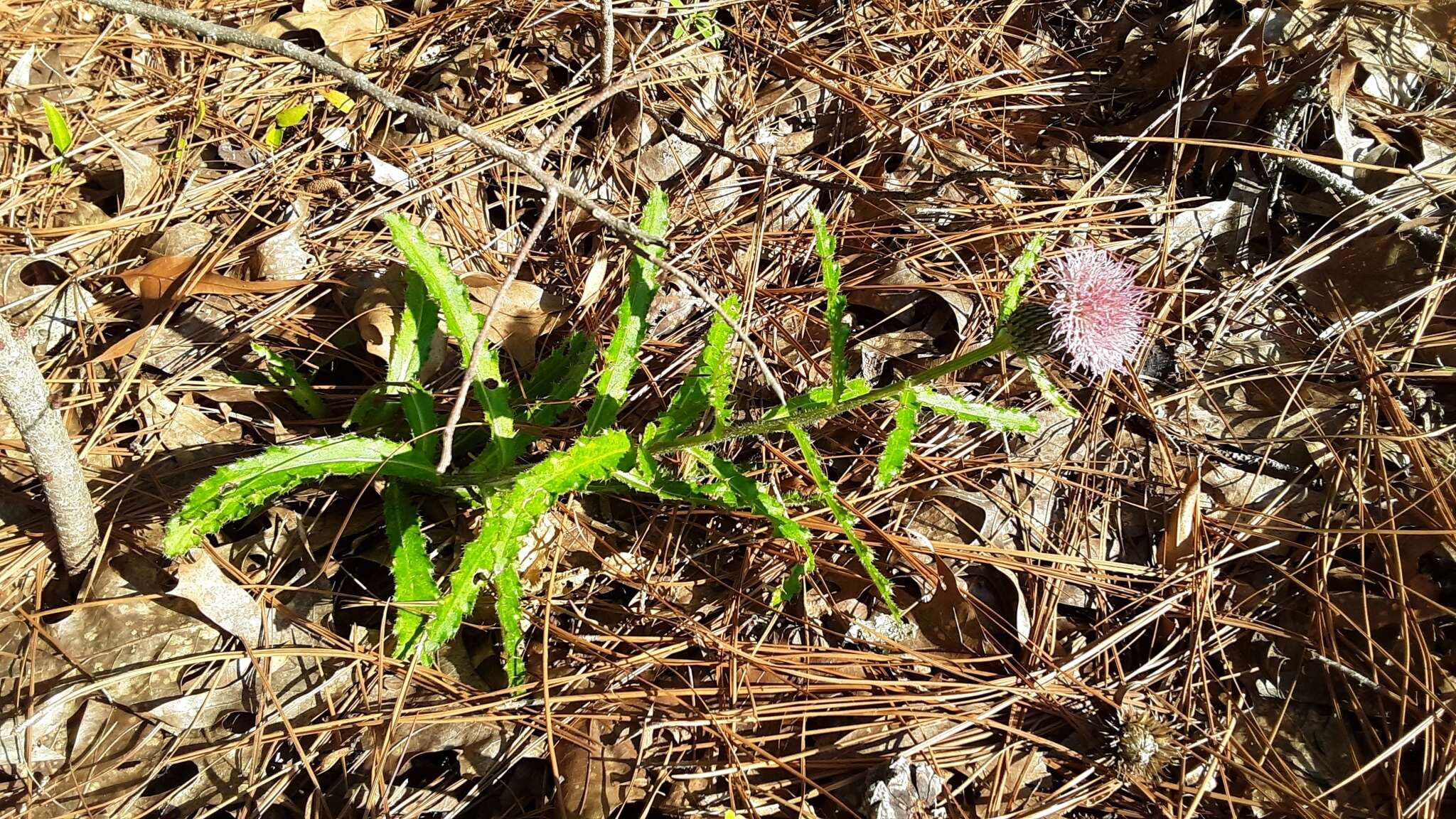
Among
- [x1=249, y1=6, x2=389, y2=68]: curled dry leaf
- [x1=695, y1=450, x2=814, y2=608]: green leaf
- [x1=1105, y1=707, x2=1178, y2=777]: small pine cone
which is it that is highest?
[x1=249, y1=6, x2=389, y2=68]: curled dry leaf

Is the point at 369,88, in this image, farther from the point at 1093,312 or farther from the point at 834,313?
the point at 1093,312

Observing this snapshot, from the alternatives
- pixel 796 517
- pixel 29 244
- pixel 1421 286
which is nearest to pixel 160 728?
pixel 29 244

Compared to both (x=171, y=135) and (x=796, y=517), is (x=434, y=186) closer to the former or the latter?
(x=171, y=135)

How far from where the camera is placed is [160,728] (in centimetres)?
201

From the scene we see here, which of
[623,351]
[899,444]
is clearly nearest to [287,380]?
[623,351]

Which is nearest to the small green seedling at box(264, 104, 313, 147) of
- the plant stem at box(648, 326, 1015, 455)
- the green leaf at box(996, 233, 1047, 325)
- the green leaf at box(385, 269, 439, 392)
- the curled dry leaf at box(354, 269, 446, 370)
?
the curled dry leaf at box(354, 269, 446, 370)

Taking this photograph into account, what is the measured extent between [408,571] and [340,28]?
6.52ft

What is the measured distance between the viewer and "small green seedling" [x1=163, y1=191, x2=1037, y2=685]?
1.94 meters

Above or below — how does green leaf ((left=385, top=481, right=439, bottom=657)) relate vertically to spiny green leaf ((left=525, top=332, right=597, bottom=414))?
below

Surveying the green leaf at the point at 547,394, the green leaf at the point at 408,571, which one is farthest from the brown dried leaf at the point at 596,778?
the green leaf at the point at 547,394

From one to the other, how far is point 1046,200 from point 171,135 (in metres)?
2.94

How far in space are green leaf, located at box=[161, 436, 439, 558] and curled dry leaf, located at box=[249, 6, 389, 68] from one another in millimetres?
Answer: 1554

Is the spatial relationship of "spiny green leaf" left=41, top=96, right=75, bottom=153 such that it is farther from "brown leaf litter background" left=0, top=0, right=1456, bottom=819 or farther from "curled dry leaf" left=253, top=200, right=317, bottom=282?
"curled dry leaf" left=253, top=200, right=317, bottom=282

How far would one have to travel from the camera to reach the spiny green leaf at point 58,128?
250 centimetres
